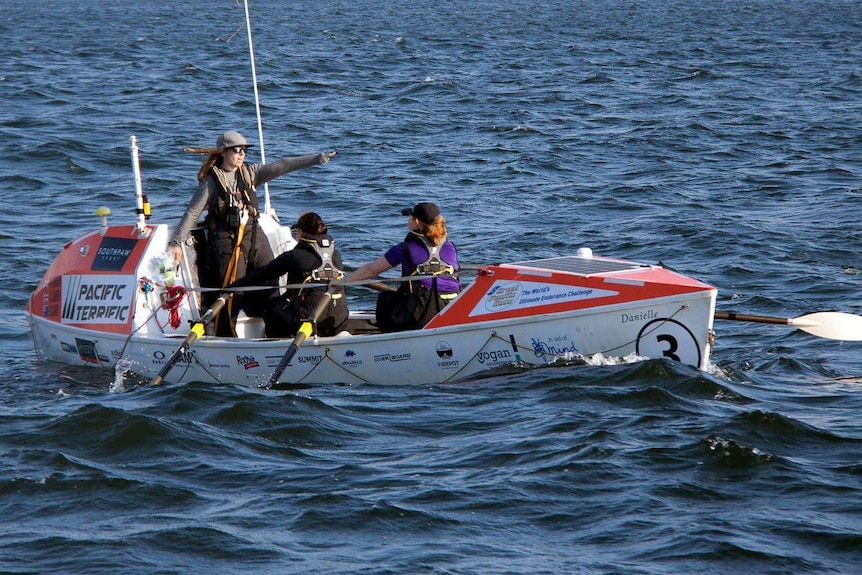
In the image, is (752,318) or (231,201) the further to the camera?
(231,201)

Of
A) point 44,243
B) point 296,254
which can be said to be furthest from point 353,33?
point 296,254

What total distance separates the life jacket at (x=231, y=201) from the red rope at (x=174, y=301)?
0.59 m

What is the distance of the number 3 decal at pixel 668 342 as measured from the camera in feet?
27.4

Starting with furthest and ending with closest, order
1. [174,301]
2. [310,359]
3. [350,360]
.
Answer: [174,301] < [310,359] < [350,360]

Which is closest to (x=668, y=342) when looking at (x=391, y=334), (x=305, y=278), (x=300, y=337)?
(x=391, y=334)

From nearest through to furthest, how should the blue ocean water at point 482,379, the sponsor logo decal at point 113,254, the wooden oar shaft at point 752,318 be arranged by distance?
the blue ocean water at point 482,379, the wooden oar shaft at point 752,318, the sponsor logo decal at point 113,254

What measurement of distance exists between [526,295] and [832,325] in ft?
7.40

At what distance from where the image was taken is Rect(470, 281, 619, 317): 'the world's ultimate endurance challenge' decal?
836 cm

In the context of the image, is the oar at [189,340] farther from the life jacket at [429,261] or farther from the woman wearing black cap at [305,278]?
the life jacket at [429,261]

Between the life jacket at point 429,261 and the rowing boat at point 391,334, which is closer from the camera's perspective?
the rowing boat at point 391,334

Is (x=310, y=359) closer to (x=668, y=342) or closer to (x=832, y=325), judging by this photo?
(x=668, y=342)

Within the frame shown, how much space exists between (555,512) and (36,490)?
3036 mm

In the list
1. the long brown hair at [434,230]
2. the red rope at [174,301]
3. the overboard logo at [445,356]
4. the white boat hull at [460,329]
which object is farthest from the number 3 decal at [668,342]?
the red rope at [174,301]

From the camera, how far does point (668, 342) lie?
8.43 meters
